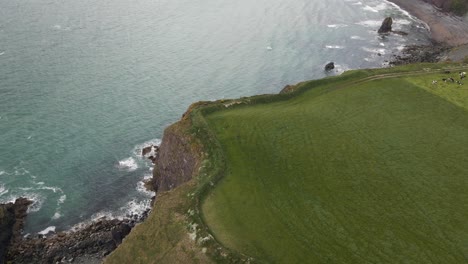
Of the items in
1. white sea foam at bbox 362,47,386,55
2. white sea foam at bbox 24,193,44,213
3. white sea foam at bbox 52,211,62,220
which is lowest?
white sea foam at bbox 362,47,386,55

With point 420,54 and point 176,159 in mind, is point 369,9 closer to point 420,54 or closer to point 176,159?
point 420,54

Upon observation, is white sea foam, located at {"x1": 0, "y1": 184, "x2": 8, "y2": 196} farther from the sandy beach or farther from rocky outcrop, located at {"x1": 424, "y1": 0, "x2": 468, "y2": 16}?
rocky outcrop, located at {"x1": 424, "y1": 0, "x2": 468, "y2": 16}

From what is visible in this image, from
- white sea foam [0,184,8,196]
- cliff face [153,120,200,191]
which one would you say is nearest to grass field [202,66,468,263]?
cliff face [153,120,200,191]

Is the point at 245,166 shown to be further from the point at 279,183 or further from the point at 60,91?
the point at 60,91

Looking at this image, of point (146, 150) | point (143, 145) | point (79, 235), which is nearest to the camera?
point (79, 235)

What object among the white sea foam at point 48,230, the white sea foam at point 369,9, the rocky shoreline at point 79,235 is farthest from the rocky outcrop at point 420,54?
the white sea foam at point 48,230

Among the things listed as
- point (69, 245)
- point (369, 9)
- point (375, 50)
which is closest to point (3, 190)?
point (69, 245)
